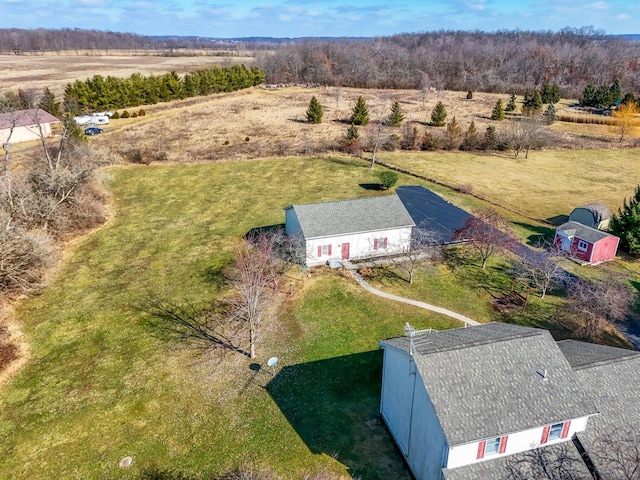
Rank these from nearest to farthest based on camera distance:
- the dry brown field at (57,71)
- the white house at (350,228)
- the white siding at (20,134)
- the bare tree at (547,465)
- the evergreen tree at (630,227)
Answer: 1. the bare tree at (547,465)
2. the white house at (350,228)
3. the evergreen tree at (630,227)
4. the white siding at (20,134)
5. the dry brown field at (57,71)

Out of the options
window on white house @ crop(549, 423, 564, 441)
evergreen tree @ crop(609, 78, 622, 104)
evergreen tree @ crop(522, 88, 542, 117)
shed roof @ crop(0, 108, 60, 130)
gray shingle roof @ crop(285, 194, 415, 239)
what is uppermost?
evergreen tree @ crop(609, 78, 622, 104)

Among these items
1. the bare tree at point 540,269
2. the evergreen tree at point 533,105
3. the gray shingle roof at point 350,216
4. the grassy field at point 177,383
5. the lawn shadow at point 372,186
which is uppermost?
the evergreen tree at point 533,105

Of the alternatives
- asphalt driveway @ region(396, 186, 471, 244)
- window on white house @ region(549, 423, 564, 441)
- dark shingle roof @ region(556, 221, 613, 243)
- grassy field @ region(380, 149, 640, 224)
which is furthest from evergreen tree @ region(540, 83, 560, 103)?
window on white house @ region(549, 423, 564, 441)

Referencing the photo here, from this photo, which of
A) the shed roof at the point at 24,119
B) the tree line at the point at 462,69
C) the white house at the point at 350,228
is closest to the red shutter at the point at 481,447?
the white house at the point at 350,228

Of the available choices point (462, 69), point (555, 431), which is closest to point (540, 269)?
point (555, 431)

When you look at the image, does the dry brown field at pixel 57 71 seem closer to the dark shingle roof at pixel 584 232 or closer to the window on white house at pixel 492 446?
the dark shingle roof at pixel 584 232

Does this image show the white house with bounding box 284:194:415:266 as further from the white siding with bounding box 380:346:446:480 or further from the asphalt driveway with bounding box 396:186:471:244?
the white siding with bounding box 380:346:446:480

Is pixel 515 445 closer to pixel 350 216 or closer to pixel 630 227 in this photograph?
pixel 350 216
